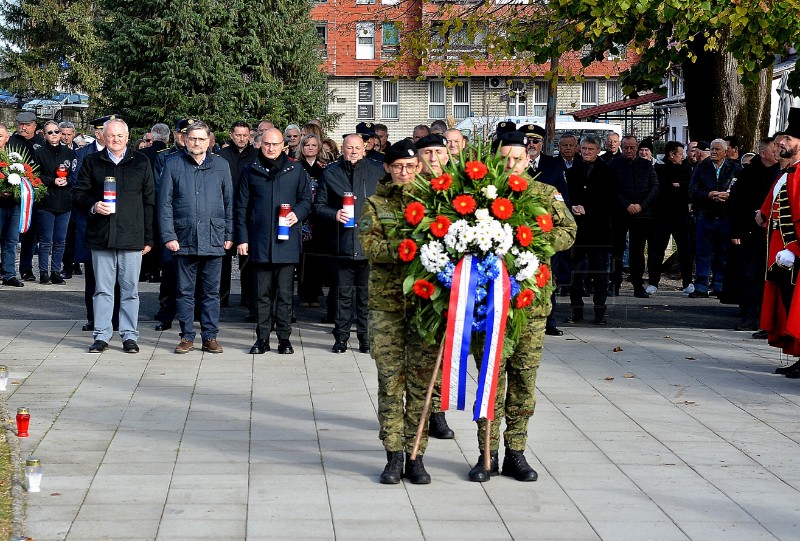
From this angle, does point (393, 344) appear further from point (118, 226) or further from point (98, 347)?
point (98, 347)

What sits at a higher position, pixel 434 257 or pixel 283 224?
pixel 434 257

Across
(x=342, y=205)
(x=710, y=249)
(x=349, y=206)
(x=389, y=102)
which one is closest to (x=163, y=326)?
(x=342, y=205)

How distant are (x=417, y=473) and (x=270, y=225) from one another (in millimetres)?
4977

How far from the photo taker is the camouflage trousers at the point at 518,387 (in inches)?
278

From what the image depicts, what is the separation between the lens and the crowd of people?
711cm

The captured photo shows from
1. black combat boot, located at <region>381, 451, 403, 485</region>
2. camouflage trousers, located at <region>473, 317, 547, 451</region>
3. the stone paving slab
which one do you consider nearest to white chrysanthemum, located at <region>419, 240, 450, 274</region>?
camouflage trousers, located at <region>473, 317, 547, 451</region>

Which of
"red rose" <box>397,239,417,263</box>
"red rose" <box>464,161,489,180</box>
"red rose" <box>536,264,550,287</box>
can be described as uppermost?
"red rose" <box>464,161,489,180</box>

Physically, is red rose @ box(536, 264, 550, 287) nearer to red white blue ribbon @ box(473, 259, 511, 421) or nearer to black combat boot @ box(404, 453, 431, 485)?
red white blue ribbon @ box(473, 259, 511, 421)

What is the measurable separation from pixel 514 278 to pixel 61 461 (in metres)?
2.95

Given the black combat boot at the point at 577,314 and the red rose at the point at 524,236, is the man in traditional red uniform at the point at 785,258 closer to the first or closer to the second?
the black combat boot at the point at 577,314

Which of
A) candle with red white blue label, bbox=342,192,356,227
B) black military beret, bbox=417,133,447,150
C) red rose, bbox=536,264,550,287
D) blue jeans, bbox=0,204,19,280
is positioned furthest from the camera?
blue jeans, bbox=0,204,19,280

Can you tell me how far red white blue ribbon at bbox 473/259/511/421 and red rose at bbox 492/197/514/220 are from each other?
25cm

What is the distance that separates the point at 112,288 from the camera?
37.8ft

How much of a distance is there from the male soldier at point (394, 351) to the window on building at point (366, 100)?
5471cm
